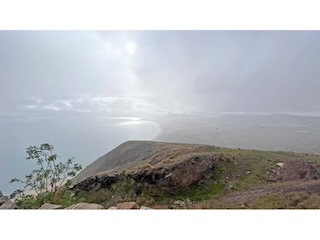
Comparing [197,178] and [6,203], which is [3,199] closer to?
[6,203]

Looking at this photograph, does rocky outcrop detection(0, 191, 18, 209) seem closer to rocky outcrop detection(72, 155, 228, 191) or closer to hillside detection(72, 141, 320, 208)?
hillside detection(72, 141, 320, 208)

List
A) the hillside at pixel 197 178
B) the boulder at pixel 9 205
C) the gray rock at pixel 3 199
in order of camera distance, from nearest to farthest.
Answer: the boulder at pixel 9 205 < the gray rock at pixel 3 199 < the hillside at pixel 197 178

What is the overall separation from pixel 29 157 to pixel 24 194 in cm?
75

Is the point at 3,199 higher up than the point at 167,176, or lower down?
lower down

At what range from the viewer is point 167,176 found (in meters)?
6.98

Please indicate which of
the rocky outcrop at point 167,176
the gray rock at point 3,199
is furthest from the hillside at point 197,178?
the gray rock at point 3,199

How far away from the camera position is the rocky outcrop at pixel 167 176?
22.6 ft

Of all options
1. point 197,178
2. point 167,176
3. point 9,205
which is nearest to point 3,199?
point 9,205

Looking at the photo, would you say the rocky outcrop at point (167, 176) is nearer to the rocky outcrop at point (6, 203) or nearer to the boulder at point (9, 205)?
the rocky outcrop at point (6, 203)
